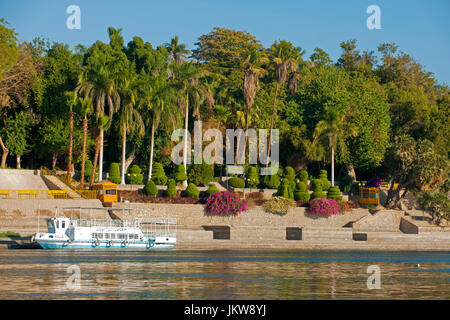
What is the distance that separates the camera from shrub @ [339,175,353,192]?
3206 inches

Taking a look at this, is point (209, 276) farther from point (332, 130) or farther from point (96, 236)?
point (332, 130)

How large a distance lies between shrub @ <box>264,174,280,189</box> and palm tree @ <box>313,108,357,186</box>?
8224 millimetres

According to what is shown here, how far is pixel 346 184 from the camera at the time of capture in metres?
81.9

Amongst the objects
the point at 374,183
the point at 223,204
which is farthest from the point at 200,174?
the point at 374,183

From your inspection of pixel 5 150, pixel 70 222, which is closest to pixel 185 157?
pixel 5 150

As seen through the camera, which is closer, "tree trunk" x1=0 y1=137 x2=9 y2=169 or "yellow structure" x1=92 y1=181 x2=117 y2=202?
"yellow structure" x1=92 y1=181 x2=117 y2=202

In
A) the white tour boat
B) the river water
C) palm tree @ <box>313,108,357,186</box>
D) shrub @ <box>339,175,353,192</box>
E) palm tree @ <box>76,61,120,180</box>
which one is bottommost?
the river water

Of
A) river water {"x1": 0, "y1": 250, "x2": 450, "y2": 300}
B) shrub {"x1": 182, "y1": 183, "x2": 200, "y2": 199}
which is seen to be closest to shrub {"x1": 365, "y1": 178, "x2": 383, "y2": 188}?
shrub {"x1": 182, "y1": 183, "x2": 200, "y2": 199}

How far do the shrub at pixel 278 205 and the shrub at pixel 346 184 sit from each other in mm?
15491

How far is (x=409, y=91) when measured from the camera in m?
99.7

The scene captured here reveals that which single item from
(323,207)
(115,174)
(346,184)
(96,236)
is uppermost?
(115,174)

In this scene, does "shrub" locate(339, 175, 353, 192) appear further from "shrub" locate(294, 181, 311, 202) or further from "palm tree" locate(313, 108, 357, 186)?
"shrub" locate(294, 181, 311, 202)

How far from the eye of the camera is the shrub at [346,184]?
81.4 metres

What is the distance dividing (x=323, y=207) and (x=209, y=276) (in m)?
35.5
